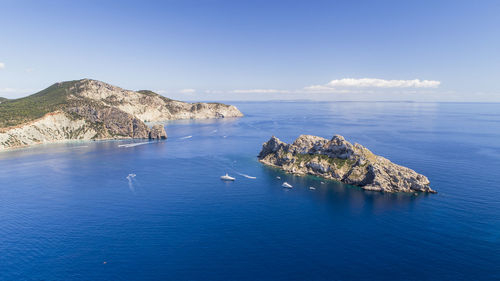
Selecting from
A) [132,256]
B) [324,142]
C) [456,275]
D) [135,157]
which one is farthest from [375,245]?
[135,157]

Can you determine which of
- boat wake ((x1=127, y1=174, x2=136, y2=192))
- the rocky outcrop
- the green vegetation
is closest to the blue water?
boat wake ((x1=127, y1=174, x2=136, y2=192))

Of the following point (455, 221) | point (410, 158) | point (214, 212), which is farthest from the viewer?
point (410, 158)

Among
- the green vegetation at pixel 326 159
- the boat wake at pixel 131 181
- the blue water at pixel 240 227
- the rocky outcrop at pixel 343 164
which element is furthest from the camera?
the green vegetation at pixel 326 159

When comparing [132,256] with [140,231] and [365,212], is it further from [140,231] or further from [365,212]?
[365,212]

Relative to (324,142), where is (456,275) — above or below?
below

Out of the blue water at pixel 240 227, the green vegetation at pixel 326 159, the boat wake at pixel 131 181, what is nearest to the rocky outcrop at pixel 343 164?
the green vegetation at pixel 326 159

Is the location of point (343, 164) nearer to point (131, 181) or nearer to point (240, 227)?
point (240, 227)

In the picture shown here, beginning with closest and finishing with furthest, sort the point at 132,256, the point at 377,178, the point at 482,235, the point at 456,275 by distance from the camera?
the point at 456,275 < the point at 132,256 < the point at 482,235 < the point at 377,178

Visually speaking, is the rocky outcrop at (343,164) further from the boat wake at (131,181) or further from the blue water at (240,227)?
the boat wake at (131,181)

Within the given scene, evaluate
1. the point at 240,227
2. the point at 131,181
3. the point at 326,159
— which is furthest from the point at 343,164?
the point at 131,181
